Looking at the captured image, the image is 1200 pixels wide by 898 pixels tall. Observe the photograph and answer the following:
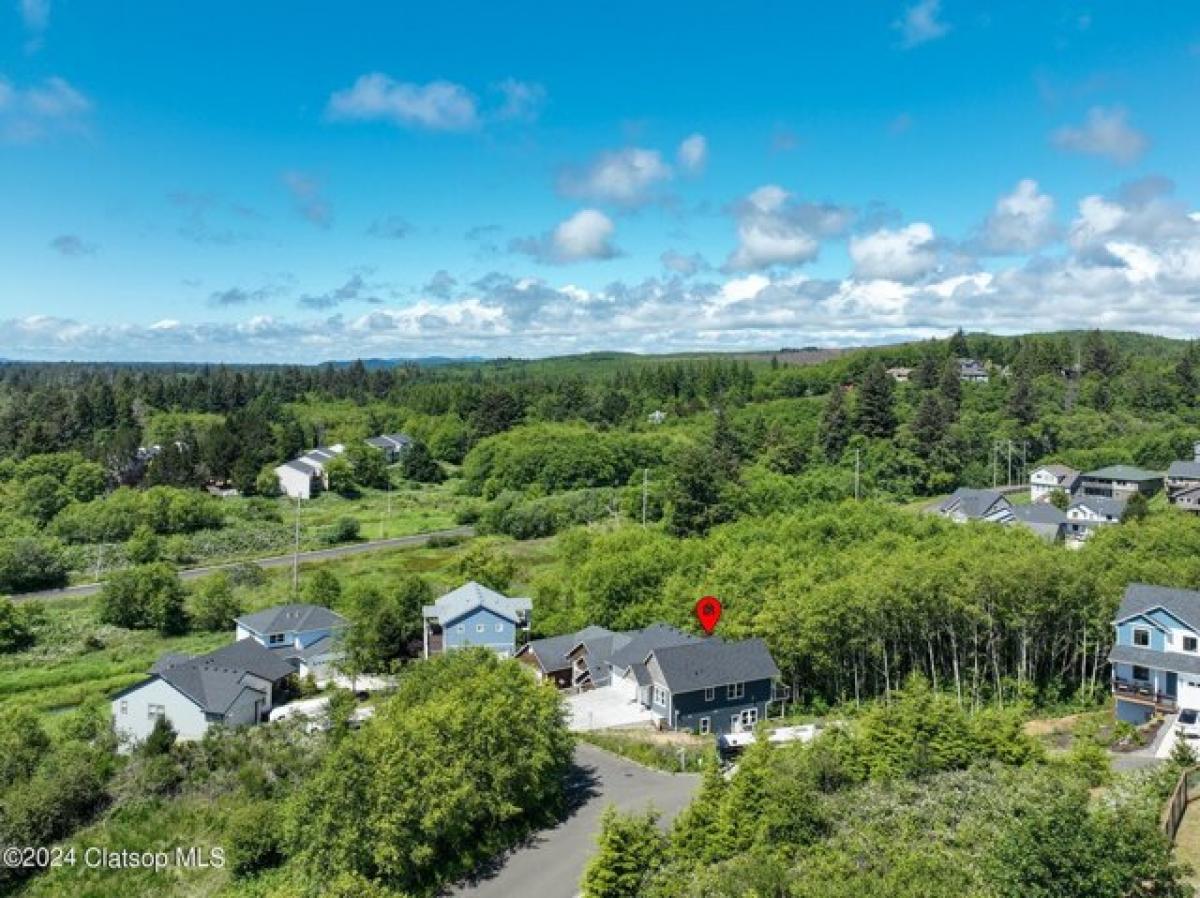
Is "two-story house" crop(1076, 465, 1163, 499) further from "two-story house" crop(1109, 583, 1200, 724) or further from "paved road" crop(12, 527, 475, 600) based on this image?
"paved road" crop(12, 527, 475, 600)

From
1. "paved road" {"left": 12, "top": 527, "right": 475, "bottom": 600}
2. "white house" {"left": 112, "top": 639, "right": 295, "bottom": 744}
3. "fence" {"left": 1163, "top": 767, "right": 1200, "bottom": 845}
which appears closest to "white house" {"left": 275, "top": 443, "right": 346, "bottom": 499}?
"paved road" {"left": 12, "top": 527, "right": 475, "bottom": 600}

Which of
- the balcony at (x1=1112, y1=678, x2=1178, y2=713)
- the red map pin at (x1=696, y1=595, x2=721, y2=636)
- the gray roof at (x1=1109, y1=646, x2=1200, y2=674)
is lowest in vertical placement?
the balcony at (x1=1112, y1=678, x2=1178, y2=713)

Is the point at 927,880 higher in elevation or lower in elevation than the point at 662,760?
higher

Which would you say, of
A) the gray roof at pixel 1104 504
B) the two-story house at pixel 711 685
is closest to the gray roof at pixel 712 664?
the two-story house at pixel 711 685

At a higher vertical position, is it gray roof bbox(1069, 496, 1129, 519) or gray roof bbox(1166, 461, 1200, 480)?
gray roof bbox(1166, 461, 1200, 480)

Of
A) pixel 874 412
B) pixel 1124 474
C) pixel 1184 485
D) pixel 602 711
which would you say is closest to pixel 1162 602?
pixel 602 711

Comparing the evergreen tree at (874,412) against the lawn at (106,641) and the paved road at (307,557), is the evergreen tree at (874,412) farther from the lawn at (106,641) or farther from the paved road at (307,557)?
A: the paved road at (307,557)

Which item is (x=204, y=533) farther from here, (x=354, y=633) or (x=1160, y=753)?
(x=1160, y=753)

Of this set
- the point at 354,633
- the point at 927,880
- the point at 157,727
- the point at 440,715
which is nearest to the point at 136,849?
the point at 157,727
